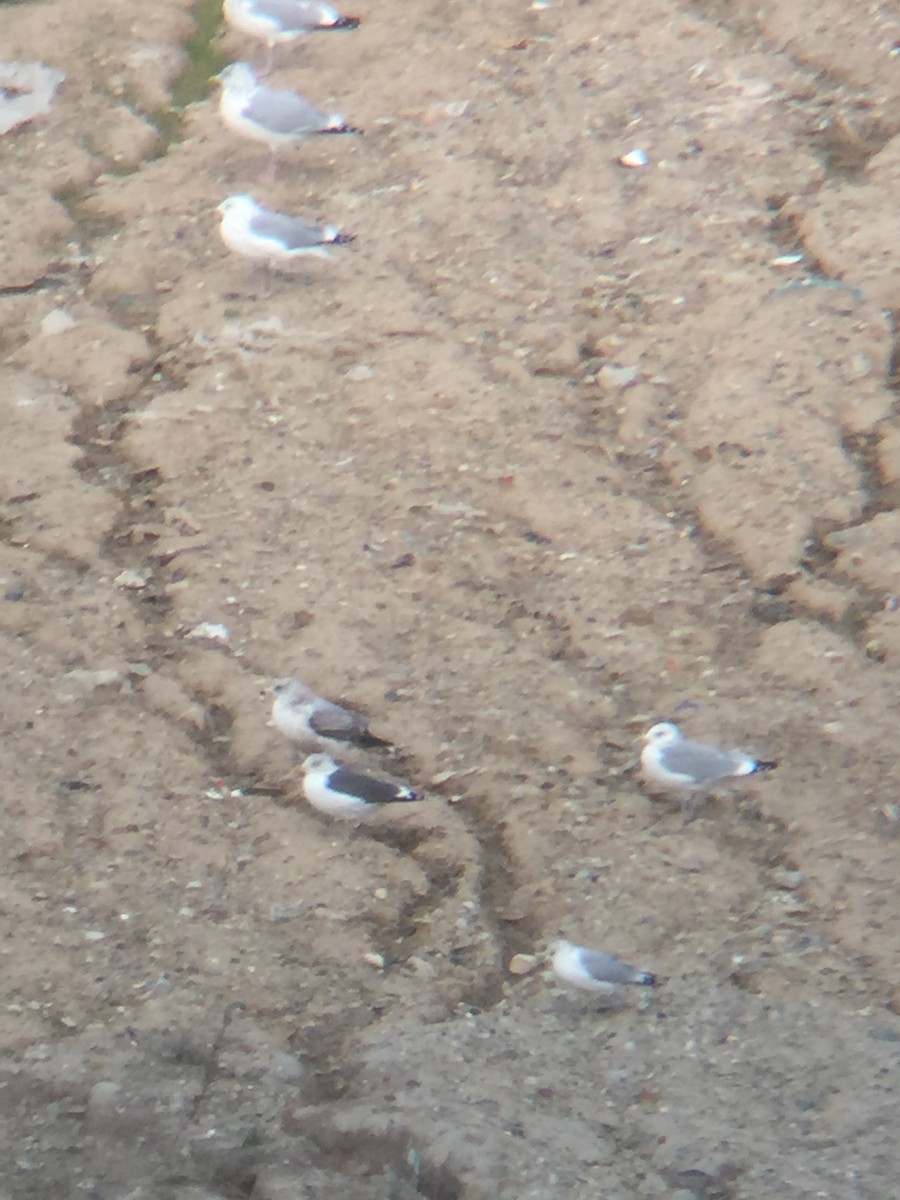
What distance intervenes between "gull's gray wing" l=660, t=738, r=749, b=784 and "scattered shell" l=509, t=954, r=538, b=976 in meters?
0.63

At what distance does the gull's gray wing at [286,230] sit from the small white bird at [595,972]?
110 inches

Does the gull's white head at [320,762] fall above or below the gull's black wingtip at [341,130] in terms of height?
below

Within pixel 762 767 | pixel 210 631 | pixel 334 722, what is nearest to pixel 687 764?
pixel 762 767

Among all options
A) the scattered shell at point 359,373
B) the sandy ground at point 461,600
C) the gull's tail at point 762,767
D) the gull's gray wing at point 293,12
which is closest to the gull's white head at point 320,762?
the sandy ground at point 461,600

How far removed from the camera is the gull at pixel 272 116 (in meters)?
6.14

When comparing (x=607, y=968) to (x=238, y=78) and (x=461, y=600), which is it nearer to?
(x=461, y=600)

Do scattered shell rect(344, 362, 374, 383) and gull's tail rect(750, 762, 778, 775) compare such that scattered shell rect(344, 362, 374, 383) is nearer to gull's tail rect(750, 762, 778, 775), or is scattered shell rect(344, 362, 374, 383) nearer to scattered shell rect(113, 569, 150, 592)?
scattered shell rect(113, 569, 150, 592)

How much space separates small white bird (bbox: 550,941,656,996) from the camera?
397cm

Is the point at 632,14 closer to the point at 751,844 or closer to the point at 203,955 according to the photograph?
the point at 751,844

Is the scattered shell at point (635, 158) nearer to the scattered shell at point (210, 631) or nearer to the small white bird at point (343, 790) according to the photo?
the scattered shell at point (210, 631)

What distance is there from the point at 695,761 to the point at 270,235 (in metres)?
2.48

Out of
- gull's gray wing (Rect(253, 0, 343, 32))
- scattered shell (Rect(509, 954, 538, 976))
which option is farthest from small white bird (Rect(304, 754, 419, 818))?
gull's gray wing (Rect(253, 0, 343, 32))

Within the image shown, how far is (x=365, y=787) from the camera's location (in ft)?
14.3

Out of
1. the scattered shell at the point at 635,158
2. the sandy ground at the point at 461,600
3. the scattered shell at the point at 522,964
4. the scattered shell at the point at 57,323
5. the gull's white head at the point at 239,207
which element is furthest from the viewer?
the scattered shell at the point at 635,158
